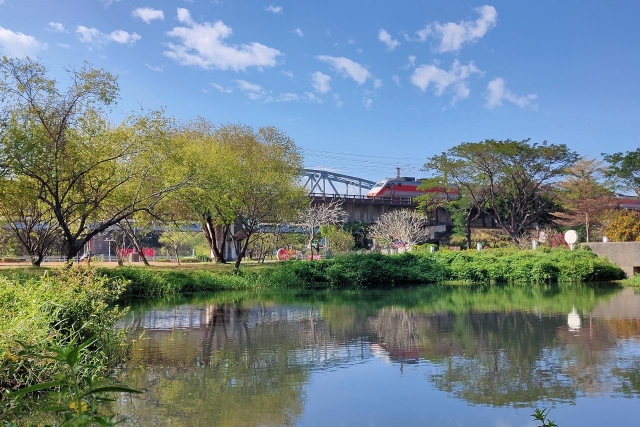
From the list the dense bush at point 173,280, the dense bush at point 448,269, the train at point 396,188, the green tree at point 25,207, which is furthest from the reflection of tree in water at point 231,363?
the train at point 396,188

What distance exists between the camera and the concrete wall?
28.6 meters

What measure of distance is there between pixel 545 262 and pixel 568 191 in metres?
17.6

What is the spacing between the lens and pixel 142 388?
7.94 meters

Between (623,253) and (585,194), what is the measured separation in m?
14.9

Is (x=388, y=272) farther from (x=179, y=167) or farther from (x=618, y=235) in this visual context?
(x=618, y=235)

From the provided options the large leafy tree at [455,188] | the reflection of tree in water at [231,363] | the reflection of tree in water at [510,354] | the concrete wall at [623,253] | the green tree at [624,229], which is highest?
the large leafy tree at [455,188]

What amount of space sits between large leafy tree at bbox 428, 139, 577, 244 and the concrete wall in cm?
1236

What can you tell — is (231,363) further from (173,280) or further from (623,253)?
(623,253)

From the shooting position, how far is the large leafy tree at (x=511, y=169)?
135 ft

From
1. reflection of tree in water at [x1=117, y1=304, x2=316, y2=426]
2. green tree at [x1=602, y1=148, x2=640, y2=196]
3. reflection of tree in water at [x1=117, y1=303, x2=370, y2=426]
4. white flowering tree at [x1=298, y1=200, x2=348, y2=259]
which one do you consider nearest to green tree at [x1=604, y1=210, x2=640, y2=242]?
Answer: green tree at [x1=602, y1=148, x2=640, y2=196]

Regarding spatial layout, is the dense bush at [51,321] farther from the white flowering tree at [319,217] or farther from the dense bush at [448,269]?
the white flowering tree at [319,217]

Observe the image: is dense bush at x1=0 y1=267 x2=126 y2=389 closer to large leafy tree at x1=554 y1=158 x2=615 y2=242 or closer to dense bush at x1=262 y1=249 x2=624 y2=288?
dense bush at x1=262 y1=249 x2=624 y2=288

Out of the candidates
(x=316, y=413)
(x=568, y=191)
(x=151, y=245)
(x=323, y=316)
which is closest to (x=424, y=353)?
(x=316, y=413)

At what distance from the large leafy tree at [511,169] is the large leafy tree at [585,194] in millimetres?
1844
